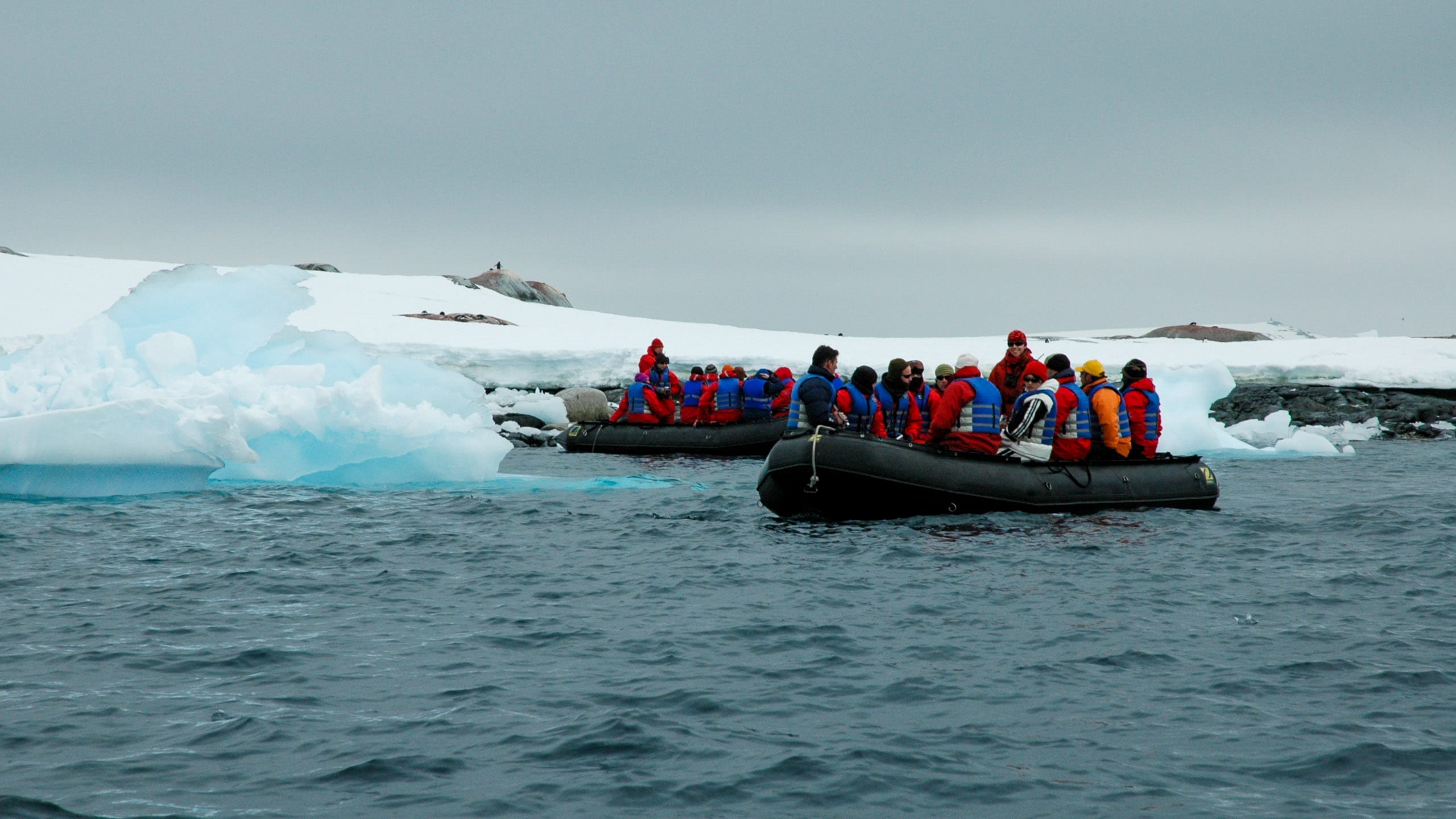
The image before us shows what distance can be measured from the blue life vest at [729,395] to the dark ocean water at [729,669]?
9434 mm

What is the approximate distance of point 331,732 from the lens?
200 inches

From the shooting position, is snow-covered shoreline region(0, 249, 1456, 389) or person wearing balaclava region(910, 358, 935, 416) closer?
person wearing balaclava region(910, 358, 935, 416)

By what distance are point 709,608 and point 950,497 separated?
3.92 m

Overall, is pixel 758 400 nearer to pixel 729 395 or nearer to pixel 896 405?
pixel 729 395

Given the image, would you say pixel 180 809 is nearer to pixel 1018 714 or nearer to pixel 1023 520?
pixel 1018 714

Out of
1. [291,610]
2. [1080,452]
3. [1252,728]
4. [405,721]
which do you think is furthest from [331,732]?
[1080,452]

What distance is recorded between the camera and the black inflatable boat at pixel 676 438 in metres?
19.5

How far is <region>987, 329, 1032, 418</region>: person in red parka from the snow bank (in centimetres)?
606

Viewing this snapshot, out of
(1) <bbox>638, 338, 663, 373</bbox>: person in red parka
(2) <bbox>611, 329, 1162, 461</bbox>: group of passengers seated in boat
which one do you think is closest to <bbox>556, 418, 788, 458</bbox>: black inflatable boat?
(1) <bbox>638, 338, 663, 373</bbox>: person in red parka

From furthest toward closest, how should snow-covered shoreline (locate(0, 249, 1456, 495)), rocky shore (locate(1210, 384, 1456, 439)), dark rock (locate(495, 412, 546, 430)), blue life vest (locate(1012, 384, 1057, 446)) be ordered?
rocky shore (locate(1210, 384, 1456, 439)), dark rock (locate(495, 412, 546, 430)), snow-covered shoreline (locate(0, 249, 1456, 495)), blue life vest (locate(1012, 384, 1057, 446))

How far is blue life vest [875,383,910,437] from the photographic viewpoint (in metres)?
12.4

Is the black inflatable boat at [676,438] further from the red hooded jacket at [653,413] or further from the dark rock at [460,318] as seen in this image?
the dark rock at [460,318]

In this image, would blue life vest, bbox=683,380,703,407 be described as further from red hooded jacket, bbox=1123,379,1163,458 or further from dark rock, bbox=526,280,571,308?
dark rock, bbox=526,280,571,308

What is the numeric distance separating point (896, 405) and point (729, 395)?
8.20 m
